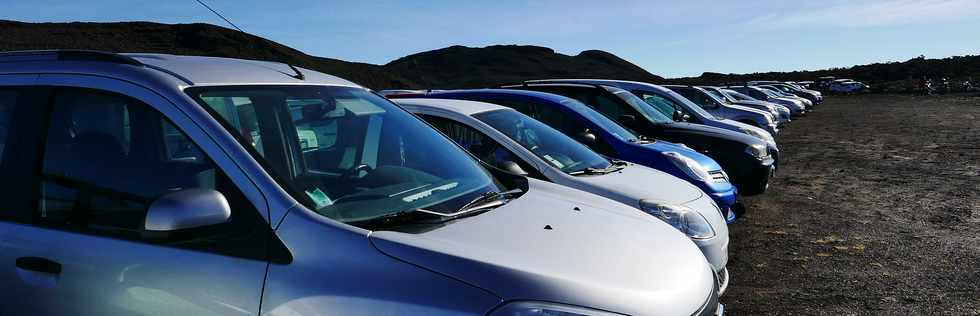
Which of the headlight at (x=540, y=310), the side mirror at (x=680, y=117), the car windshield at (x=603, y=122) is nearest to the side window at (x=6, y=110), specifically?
the headlight at (x=540, y=310)

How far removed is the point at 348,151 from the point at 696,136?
6756 mm

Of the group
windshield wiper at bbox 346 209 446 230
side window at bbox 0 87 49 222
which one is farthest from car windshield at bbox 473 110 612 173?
side window at bbox 0 87 49 222

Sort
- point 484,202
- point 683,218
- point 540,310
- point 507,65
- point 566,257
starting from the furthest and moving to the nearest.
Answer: point 507,65 → point 683,218 → point 484,202 → point 566,257 → point 540,310

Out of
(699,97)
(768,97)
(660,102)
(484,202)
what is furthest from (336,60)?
(484,202)

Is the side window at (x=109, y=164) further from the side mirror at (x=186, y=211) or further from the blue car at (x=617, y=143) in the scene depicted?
the blue car at (x=617, y=143)

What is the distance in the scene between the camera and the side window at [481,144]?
520 cm

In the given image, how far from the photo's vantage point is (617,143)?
281 inches

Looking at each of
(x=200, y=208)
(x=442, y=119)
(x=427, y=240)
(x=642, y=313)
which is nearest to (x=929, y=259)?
(x=442, y=119)

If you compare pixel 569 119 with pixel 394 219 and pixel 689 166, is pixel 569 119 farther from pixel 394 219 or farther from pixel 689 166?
pixel 394 219

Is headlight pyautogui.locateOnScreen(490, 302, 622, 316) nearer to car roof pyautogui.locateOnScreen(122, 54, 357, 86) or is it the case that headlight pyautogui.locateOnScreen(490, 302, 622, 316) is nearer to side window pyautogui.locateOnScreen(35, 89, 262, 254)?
side window pyautogui.locateOnScreen(35, 89, 262, 254)

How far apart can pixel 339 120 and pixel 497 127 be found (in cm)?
241

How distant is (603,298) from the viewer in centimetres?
216

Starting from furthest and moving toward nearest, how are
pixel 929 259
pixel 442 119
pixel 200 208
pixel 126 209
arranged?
pixel 929 259 < pixel 442 119 < pixel 126 209 < pixel 200 208

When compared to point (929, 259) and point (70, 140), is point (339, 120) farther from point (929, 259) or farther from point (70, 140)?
point (929, 259)
